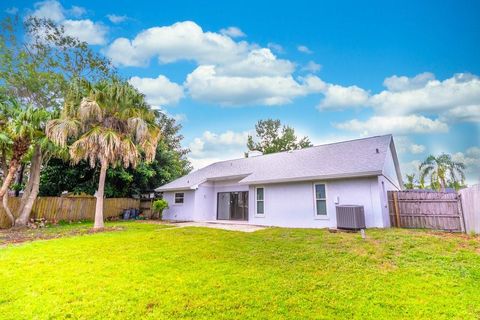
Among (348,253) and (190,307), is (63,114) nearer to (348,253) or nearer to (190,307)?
(190,307)

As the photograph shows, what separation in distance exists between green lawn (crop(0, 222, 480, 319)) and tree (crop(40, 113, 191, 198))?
32.7 feet

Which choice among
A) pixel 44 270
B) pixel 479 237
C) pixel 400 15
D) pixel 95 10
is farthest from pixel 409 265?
pixel 95 10

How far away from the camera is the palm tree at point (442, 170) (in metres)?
25.0

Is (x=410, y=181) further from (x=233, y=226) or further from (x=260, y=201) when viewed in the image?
(x=233, y=226)

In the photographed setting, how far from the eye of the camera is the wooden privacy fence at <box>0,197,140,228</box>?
13.4m

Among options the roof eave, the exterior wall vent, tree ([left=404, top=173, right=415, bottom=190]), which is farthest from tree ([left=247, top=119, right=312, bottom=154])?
the exterior wall vent

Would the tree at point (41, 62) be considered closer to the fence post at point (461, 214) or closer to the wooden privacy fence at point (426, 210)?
the wooden privacy fence at point (426, 210)

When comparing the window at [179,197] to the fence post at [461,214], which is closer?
the fence post at [461,214]

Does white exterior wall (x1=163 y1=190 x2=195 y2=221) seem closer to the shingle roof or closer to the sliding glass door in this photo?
the shingle roof

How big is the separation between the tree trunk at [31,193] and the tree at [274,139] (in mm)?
27636

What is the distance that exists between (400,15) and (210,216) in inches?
617

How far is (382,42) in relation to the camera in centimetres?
1253

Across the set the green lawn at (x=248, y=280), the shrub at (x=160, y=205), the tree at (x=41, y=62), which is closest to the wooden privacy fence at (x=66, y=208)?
the shrub at (x=160, y=205)

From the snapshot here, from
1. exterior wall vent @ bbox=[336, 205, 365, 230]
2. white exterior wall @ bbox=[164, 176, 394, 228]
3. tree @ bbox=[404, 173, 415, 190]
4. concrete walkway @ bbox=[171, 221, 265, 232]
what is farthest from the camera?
tree @ bbox=[404, 173, 415, 190]
